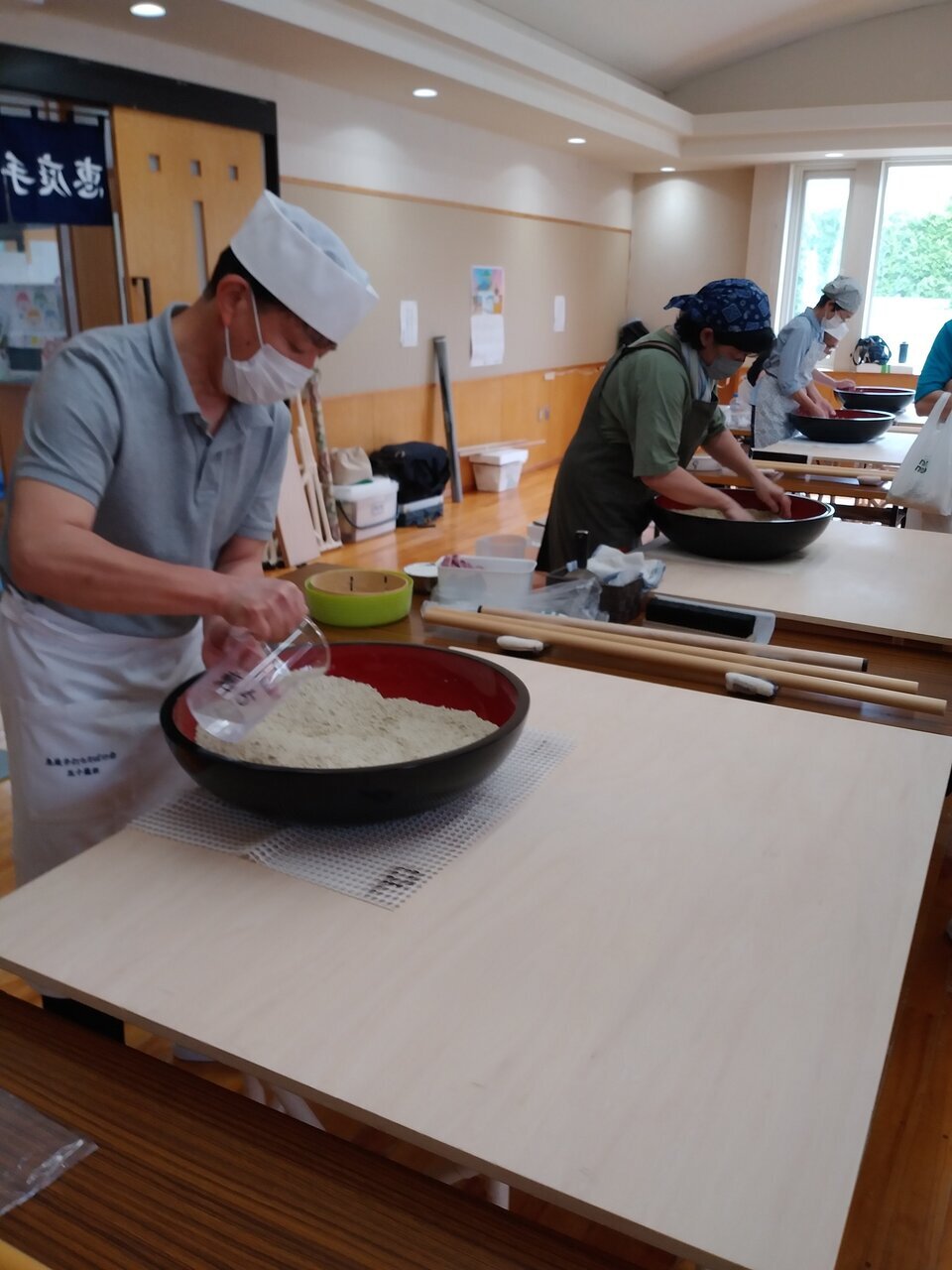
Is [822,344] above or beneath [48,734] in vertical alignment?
above

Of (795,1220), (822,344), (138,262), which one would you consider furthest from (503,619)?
(822,344)

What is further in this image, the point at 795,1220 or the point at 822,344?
the point at 822,344

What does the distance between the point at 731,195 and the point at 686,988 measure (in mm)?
9648

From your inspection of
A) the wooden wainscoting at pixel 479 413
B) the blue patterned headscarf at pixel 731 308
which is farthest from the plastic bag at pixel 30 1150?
the wooden wainscoting at pixel 479 413

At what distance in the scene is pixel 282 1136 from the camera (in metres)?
0.82

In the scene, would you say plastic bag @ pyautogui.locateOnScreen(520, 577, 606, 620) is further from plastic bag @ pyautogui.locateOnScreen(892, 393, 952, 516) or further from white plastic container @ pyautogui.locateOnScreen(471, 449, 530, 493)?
white plastic container @ pyautogui.locateOnScreen(471, 449, 530, 493)

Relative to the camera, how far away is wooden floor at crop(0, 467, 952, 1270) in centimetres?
153

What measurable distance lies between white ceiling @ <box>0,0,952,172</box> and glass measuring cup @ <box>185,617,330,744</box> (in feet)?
12.1

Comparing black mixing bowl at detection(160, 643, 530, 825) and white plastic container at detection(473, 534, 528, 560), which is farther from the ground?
black mixing bowl at detection(160, 643, 530, 825)

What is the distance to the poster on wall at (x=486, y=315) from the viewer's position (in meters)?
7.41

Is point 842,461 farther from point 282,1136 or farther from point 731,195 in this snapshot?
point 731,195

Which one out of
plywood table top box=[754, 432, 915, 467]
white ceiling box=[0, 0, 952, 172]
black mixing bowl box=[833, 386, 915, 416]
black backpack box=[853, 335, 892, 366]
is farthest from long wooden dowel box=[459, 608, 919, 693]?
black backpack box=[853, 335, 892, 366]

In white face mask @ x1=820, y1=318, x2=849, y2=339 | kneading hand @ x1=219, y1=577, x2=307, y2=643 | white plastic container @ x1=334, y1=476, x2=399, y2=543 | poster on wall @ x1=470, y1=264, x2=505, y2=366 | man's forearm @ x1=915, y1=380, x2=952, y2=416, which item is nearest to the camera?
kneading hand @ x1=219, y1=577, x2=307, y2=643

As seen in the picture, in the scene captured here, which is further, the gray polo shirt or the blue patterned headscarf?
the blue patterned headscarf
